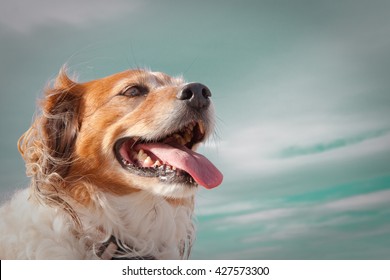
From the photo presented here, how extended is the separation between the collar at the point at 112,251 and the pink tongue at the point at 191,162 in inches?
29.3

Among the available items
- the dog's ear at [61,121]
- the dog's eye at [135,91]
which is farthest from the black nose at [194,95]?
the dog's ear at [61,121]

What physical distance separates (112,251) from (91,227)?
0.80ft

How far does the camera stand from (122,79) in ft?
15.7

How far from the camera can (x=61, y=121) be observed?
4.84m

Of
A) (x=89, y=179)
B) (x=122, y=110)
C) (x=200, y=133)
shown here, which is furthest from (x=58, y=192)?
(x=200, y=133)

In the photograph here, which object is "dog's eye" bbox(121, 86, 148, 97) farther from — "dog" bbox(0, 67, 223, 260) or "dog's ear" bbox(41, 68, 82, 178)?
"dog's ear" bbox(41, 68, 82, 178)

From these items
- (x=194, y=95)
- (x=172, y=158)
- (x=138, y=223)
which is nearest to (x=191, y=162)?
(x=172, y=158)

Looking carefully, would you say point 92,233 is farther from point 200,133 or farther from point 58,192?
point 200,133

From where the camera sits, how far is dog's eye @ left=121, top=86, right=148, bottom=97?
15.5 ft

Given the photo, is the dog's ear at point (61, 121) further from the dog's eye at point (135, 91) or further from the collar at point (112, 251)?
the collar at point (112, 251)

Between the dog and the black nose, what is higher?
the black nose

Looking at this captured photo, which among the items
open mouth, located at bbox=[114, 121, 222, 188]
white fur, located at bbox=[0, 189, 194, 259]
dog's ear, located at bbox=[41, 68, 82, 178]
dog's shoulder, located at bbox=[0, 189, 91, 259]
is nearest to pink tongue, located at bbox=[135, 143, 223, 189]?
open mouth, located at bbox=[114, 121, 222, 188]

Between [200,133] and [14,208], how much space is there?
159 centimetres

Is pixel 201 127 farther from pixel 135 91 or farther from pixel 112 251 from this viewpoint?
pixel 112 251
